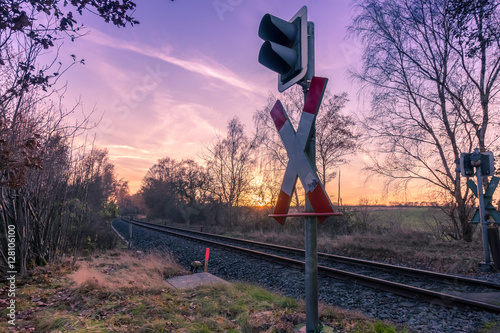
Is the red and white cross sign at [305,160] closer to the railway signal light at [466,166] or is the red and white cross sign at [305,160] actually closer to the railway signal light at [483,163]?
the railway signal light at [483,163]

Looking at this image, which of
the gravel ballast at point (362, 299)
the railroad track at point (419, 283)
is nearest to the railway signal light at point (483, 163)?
the gravel ballast at point (362, 299)

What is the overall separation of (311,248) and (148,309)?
113 inches

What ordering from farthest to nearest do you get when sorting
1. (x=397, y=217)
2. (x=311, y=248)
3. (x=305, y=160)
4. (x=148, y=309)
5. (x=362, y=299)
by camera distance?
1. (x=397, y=217)
2. (x=362, y=299)
3. (x=148, y=309)
4. (x=311, y=248)
5. (x=305, y=160)

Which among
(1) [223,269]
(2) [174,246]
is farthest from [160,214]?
(1) [223,269]

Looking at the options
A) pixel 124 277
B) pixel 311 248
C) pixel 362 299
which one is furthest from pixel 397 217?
pixel 311 248

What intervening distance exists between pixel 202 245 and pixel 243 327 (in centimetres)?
1122

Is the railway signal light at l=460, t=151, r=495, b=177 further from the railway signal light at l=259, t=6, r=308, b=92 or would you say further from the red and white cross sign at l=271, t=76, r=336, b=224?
the red and white cross sign at l=271, t=76, r=336, b=224

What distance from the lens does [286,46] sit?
301 cm

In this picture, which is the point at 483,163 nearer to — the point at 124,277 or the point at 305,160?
the point at 305,160

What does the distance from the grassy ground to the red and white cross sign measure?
179cm

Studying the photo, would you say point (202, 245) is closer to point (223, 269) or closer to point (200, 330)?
point (223, 269)

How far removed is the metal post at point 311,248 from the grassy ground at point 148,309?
0.84 meters

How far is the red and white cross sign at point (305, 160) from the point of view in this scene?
240 centimetres

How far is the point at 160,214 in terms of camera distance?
50.1 metres
